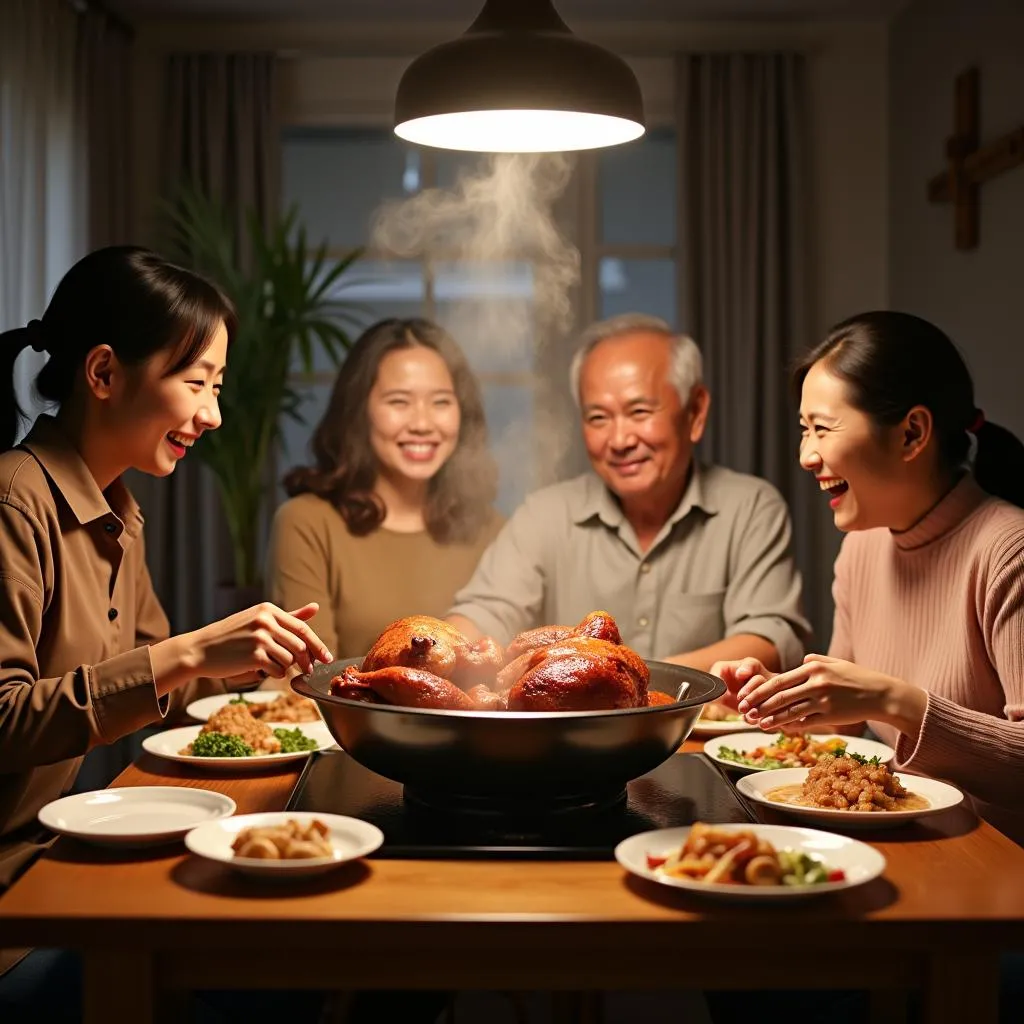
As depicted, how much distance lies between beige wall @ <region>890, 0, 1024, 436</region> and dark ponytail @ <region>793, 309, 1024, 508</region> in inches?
77.6

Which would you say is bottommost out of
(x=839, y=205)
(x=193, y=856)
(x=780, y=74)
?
(x=193, y=856)

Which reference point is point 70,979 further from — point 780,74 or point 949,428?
point 780,74

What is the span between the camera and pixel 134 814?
5.23 feet

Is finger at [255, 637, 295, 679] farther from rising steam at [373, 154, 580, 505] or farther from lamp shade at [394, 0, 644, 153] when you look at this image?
rising steam at [373, 154, 580, 505]

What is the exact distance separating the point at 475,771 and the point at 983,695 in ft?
3.32

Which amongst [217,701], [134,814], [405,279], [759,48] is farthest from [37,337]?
[759,48]

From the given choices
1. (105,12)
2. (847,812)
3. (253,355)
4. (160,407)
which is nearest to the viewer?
(847,812)

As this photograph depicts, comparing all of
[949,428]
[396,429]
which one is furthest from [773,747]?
[396,429]

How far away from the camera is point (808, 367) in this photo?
92.4 inches

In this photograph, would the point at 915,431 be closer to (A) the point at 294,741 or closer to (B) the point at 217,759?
(A) the point at 294,741

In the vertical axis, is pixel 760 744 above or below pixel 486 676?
below

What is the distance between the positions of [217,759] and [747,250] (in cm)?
414

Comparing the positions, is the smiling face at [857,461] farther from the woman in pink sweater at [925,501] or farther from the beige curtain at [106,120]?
the beige curtain at [106,120]

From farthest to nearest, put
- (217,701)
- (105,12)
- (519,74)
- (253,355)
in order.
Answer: (105,12)
(253,355)
(217,701)
(519,74)
